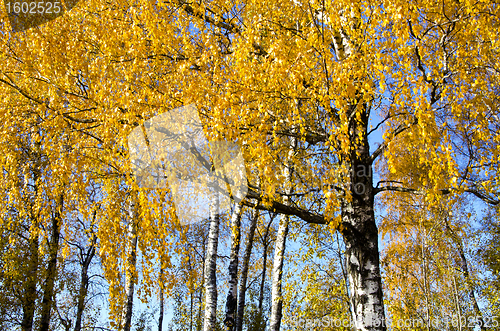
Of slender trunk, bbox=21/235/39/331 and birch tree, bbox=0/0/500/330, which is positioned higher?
birch tree, bbox=0/0/500/330

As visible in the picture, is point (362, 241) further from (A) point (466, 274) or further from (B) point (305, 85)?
(A) point (466, 274)

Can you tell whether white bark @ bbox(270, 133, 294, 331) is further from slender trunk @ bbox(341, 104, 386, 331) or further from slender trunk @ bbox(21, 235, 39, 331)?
slender trunk @ bbox(21, 235, 39, 331)

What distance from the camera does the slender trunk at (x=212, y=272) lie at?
7.41 m

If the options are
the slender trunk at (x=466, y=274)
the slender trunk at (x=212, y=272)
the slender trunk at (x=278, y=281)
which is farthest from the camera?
the slender trunk at (x=466, y=274)

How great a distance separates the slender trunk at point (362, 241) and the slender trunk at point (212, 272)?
322cm

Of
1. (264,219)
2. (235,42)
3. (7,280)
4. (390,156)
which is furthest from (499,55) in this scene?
(7,280)

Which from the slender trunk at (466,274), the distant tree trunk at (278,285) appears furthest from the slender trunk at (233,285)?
the slender trunk at (466,274)

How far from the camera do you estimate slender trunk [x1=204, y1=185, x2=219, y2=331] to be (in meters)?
7.41

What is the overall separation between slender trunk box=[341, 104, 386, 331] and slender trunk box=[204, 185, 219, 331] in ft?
10.5

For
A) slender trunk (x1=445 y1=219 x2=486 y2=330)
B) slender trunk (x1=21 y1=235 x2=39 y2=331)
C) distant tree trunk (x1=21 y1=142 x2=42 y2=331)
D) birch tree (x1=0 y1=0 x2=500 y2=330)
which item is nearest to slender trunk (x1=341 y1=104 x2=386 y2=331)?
birch tree (x1=0 y1=0 x2=500 y2=330)

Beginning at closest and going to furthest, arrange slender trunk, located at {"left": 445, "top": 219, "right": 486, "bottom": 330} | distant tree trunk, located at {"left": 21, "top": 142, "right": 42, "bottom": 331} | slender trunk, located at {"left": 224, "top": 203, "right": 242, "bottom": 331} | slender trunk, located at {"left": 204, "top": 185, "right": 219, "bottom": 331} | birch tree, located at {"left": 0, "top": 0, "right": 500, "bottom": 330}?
birch tree, located at {"left": 0, "top": 0, "right": 500, "bottom": 330} < slender trunk, located at {"left": 204, "top": 185, "right": 219, "bottom": 331} < slender trunk, located at {"left": 224, "top": 203, "right": 242, "bottom": 331} < distant tree trunk, located at {"left": 21, "top": 142, "right": 42, "bottom": 331} < slender trunk, located at {"left": 445, "top": 219, "right": 486, "bottom": 330}

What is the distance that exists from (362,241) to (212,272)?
Answer: 3.81 meters

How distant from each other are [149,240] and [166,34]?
335 centimetres

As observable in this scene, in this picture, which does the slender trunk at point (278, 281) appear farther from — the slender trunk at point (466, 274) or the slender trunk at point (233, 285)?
the slender trunk at point (466, 274)
